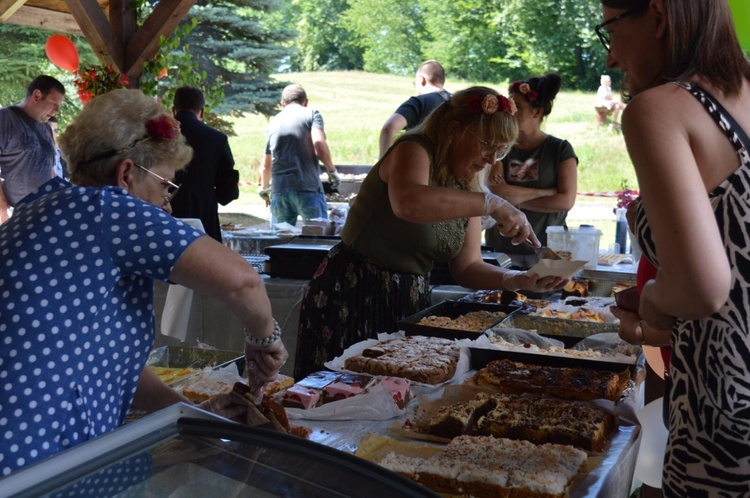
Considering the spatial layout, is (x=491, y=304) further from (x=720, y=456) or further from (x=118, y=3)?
(x=118, y=3)

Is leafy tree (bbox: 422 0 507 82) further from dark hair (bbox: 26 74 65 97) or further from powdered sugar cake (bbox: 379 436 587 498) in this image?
powdered sugar cake (bbox: 379 436 587 498)

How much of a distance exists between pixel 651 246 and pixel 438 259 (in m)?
1.40

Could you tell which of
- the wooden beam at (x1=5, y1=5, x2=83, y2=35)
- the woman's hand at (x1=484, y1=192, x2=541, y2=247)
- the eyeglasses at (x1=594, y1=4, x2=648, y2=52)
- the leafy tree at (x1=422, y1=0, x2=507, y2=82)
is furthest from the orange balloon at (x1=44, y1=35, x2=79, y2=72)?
the leafy tree at (x1=422, y1=0, x2=507, y2=82)

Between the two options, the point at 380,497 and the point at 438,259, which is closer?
the point at 380,497

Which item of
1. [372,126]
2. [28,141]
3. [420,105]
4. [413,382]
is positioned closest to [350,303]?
[413,382]

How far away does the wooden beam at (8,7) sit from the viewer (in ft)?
19.6

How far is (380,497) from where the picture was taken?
35.1 inches

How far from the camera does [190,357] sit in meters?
2.37

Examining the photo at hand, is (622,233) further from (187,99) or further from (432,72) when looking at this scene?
(187,99)

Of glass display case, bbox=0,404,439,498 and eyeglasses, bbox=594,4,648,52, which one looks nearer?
glass display case, bbox=0,404,439,498

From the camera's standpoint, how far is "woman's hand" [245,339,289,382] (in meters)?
1.55

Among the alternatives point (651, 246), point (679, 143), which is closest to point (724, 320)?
point (651, 246)

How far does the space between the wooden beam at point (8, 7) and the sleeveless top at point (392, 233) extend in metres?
4.61

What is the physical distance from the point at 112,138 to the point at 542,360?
1.30m
